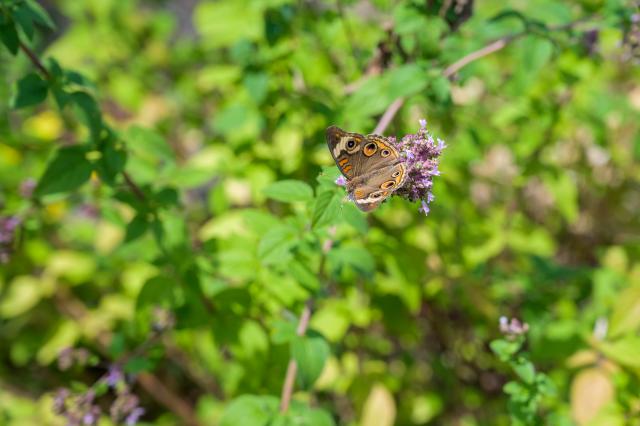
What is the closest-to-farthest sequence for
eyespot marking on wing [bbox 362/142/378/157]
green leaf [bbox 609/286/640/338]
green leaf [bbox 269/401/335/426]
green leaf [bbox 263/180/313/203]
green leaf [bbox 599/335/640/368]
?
eyespot marking on wing [bbox 362/142/378/157], green leaf [bbox 263/180/313/203], green leaf [bbox 269/401/335/426], green leaf [bbox 599/335/640/368], green leaf [bbox 609/286/640/338]

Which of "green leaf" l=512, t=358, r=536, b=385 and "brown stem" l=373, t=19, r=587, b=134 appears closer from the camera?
"green leaf" l=512, t=358, r=536, b=385

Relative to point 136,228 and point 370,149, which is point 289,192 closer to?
point 370,149

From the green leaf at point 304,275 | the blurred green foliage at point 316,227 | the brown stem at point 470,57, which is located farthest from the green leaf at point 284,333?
the brown stem at point 470,57

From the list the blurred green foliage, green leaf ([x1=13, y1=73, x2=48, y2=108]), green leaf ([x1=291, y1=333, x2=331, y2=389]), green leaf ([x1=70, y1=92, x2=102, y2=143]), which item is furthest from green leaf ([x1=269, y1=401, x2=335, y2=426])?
green leaf ([x1=13, y1=73, x2=48, y2=108])

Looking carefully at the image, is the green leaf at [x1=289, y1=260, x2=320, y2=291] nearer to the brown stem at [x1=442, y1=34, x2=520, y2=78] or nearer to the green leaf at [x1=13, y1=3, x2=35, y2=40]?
the brown stem at [x1=442, y1=34, x2=520, y2=78]

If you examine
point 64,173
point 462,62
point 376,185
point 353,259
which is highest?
point 462,62

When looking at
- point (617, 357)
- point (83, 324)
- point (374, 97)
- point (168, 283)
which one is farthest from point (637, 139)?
point (83, 324)

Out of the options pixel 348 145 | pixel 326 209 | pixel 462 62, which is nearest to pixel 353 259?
pixel 326 209
